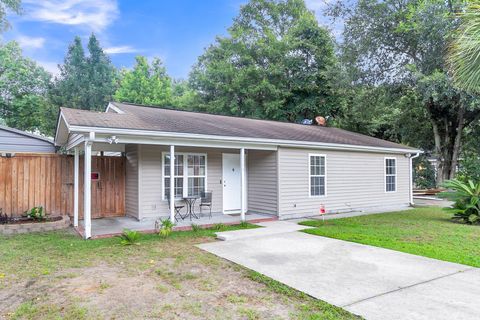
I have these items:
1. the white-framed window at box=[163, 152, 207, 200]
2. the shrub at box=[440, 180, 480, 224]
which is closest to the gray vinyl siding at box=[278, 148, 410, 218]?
the white-framed window at box=[163, 152, 207, 200]

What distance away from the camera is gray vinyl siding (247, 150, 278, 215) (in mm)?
9717

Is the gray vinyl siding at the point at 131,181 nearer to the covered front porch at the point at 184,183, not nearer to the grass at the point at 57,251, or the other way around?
the covered front porch at the point at 184,183

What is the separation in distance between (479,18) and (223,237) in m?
5.52

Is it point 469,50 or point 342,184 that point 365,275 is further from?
point 342,184

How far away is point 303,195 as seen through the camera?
10.2 metres

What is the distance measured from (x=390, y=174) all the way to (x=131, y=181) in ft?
32.3

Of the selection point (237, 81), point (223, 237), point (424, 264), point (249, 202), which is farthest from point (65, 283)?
point (237, 81)

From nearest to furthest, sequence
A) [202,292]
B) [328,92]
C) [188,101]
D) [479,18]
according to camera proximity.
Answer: [479,18] → [202,292] → [328,92] → [188,101]

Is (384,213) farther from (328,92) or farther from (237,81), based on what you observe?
(237,81)

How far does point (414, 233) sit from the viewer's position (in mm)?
7457

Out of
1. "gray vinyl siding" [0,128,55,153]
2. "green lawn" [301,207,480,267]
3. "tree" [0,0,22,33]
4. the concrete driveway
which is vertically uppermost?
"tree" [0,0,22,33]

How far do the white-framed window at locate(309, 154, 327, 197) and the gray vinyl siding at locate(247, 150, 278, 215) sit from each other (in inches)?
55.6

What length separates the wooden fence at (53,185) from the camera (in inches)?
329

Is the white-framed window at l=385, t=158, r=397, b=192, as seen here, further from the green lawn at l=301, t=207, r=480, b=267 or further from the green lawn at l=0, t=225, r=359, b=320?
the green lawn at l=0, t=225, r=359, b=320
